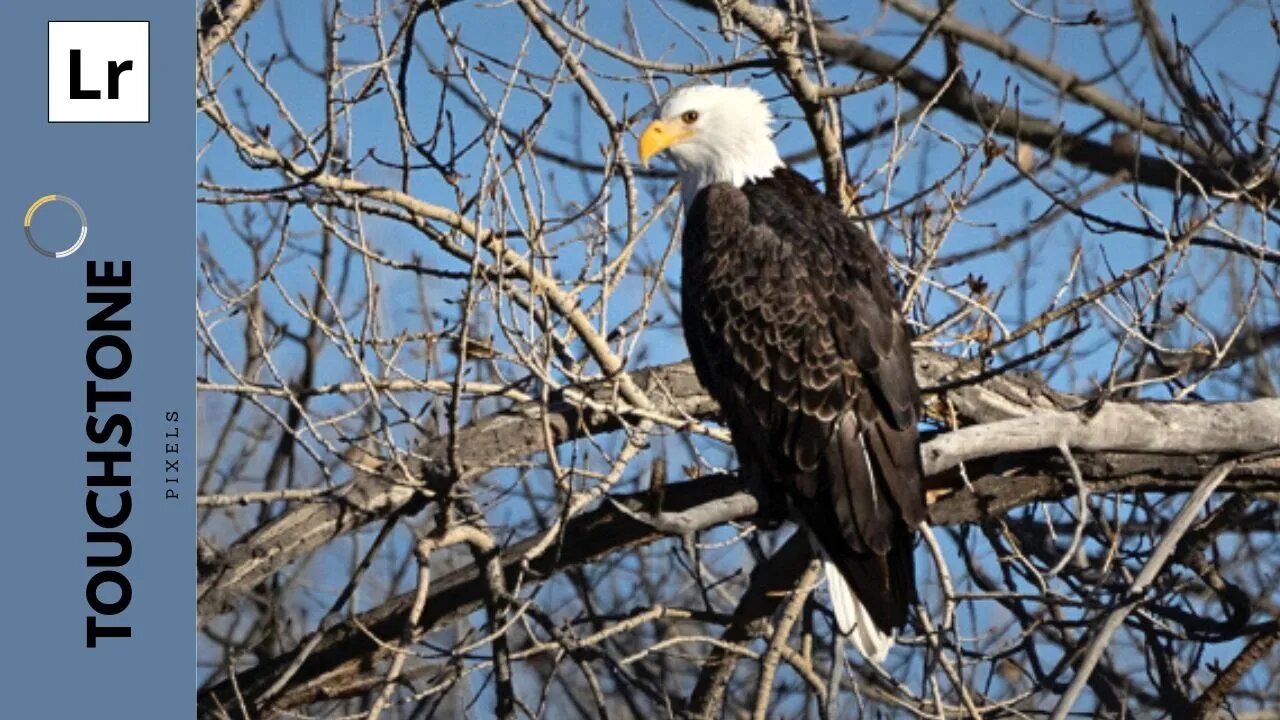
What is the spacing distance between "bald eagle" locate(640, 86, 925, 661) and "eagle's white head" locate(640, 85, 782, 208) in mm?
223

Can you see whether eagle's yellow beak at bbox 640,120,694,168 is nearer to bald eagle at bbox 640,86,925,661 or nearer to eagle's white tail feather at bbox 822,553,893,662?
bald eagle at bbox 640,86,925,661

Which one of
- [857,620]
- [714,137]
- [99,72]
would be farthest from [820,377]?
[99,72]

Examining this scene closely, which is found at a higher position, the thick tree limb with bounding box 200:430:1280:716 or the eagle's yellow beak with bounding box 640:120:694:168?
the eagle's yellow beak with bounding box 640:120:694:168

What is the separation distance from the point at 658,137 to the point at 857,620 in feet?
5.38

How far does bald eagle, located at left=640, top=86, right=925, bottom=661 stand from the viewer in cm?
496

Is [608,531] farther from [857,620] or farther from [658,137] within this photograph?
[658,137]

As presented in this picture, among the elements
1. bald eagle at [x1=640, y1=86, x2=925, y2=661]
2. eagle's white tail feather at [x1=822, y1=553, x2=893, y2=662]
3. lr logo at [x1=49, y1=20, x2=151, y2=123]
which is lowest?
eagle's white tail feather at [x1=822, y1=553, x2=893, y2=662]

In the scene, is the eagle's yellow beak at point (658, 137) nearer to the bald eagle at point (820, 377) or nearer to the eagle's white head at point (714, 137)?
the eagle's white head at point (714, 137)

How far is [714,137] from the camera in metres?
5.61

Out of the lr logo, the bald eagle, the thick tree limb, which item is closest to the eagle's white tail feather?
the bald eagle

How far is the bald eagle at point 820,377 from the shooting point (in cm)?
496

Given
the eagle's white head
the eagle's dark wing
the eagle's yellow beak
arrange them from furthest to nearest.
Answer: the eagle's white head, the eagle's yellow beak, the eagle's dark wing

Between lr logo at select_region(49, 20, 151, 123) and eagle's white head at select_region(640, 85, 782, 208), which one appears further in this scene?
eagle's white head at select_region(640, 85, 782, 208)

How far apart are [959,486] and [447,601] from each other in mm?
1723
